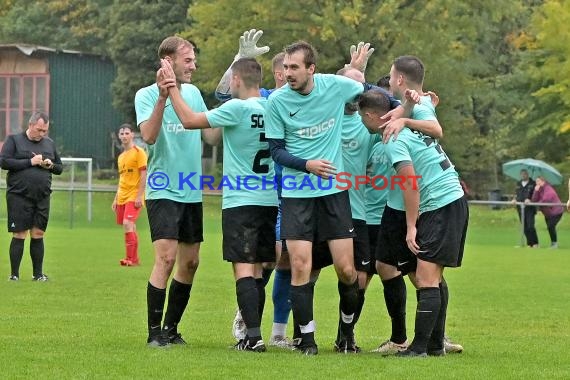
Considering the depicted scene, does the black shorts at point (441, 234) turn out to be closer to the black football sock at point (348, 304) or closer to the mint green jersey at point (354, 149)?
the black football sock at point (348, 304)

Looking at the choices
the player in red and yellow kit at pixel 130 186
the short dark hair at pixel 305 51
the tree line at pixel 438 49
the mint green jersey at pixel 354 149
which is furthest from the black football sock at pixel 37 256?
the tree line at pixel 438 49

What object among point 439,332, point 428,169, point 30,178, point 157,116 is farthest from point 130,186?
point 428,169

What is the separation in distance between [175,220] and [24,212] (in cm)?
677

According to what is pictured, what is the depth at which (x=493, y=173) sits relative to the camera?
157 feet

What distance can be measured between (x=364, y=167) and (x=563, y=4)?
34692 mm

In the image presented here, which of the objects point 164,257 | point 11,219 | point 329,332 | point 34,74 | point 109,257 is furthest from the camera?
point 34,74

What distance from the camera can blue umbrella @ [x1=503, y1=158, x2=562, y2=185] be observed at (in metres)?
33.9

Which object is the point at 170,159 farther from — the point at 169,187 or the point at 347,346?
the point at 347,346

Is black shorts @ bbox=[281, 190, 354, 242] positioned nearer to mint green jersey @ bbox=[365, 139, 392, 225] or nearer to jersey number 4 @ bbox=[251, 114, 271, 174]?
jersey number 4 @ bbox=[251, 114, 271, 174]

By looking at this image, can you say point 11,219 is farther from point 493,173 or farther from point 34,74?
point 34,74

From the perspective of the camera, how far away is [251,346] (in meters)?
8.96

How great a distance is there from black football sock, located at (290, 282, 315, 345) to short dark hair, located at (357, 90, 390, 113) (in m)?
1.34

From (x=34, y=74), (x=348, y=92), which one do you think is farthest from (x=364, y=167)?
(x=34, y=74)

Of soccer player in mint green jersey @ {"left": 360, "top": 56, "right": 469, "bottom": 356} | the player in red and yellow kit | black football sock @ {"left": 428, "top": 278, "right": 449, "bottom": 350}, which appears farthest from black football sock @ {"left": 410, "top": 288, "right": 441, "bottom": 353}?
the player in red and yellow kit
